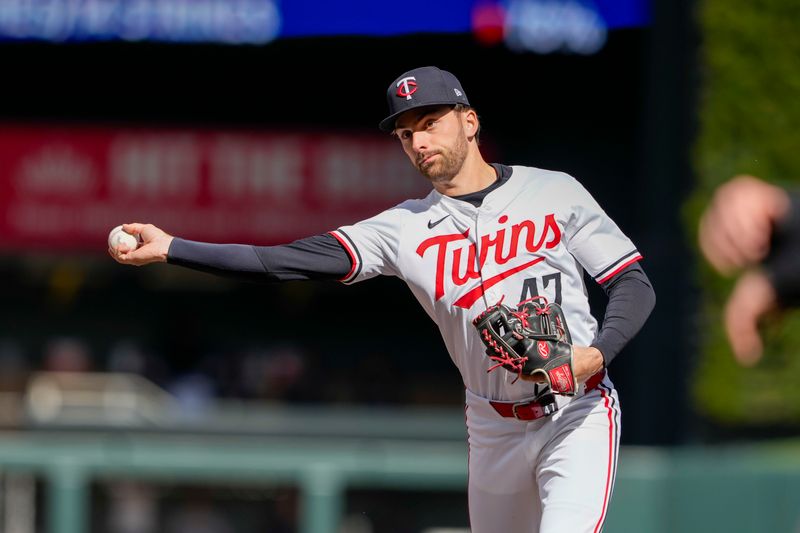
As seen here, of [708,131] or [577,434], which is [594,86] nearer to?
[708,131]

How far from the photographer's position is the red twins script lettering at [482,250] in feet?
10.1

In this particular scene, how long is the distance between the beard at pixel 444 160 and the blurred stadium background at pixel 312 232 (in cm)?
486

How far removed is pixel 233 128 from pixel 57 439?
4185 millimetres

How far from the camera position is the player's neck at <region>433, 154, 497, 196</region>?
3.06m

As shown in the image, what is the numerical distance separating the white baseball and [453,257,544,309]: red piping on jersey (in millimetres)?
721

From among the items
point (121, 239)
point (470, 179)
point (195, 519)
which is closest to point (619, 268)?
point (470, 179)

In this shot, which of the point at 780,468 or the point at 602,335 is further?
the point at 780,468

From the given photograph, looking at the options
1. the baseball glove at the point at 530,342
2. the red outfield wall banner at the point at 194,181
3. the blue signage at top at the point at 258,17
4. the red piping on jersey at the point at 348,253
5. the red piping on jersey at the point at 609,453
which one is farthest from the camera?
the red outfield wall banner at the point at 194,181

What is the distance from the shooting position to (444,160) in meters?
2.91

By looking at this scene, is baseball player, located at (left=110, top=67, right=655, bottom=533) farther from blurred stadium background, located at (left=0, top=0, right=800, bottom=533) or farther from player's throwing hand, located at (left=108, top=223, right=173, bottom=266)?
blurred stadium background, located at (left=0, top=0, right=800, bottom=533)

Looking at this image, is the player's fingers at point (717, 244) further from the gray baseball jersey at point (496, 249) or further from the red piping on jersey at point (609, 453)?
the red piping on jersey at point (609, 453)

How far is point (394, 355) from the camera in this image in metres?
13.1

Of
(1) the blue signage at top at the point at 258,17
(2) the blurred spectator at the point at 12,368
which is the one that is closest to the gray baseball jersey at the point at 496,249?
(1) the blue signage at top at the point at 258,17

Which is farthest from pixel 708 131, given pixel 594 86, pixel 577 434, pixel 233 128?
pixel 577 434
